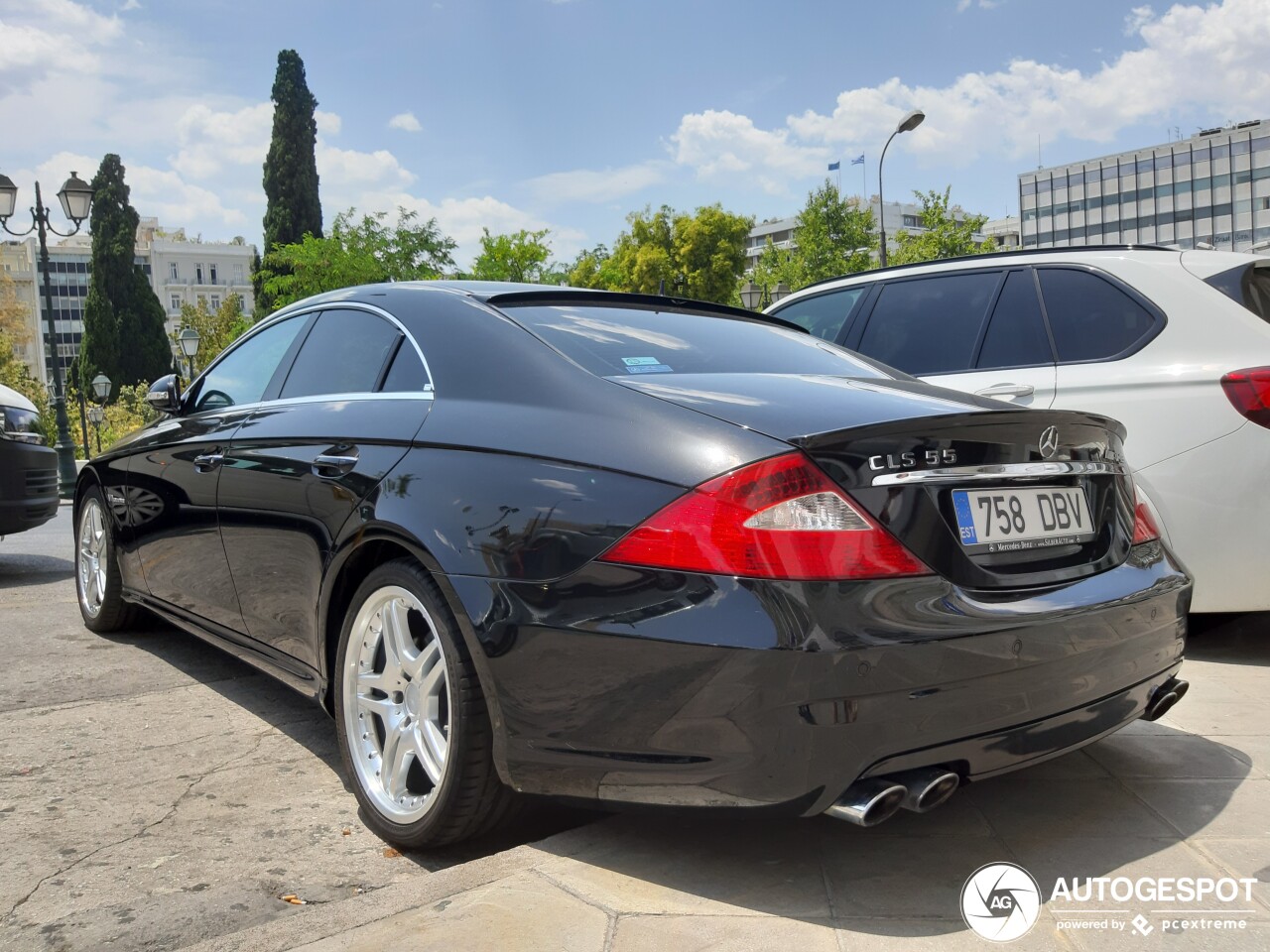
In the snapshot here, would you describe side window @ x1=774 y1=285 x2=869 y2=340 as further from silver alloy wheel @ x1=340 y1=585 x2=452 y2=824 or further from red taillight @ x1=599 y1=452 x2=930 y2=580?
red taillight @ x1=599 y1=452 x2=930 y2=580

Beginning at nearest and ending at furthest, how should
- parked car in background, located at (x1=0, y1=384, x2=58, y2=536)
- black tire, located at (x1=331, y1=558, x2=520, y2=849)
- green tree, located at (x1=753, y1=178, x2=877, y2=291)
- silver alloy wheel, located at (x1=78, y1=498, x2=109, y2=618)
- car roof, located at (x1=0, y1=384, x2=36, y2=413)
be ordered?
black tire, located at (x1=331, y1=558, x2=520, y2=849) → silver alloy wheel, located at (x1=78, y1=498, x2=109, y2=618) → parked car in background, located at (x1=0, y1=384, x2=58, y2=536) → car roof, located at (x1=0, y1=384, x2=36, y2=413) → green tree, located at (x1=753, y1=178, x2=877, y2=291)

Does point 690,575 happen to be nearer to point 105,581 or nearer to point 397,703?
point 397,703

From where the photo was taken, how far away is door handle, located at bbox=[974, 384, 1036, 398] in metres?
4.86

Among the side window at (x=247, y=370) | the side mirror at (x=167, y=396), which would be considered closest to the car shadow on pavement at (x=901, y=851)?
the side window at (x=247, y=370)

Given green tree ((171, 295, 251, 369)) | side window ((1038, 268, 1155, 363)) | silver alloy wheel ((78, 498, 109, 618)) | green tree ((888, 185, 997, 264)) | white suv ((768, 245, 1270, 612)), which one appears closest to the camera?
white suv ((768, 245, 1270, 612))

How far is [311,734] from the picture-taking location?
4.05 m

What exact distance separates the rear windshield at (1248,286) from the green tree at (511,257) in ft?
110

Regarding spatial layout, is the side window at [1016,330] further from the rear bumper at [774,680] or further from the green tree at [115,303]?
the green tree at [115,303]

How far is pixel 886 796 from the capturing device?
2.21m

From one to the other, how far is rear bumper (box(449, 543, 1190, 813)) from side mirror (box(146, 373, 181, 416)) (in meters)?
2.90

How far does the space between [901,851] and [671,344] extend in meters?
1.45

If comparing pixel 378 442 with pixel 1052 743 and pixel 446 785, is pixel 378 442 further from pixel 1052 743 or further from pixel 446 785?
pixel 1052 743

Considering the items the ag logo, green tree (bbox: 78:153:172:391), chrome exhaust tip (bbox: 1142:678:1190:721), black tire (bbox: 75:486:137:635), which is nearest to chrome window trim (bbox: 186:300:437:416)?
black tire (bbox: 75:486:137:635)

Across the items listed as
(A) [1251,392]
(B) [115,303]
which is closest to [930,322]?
(A) [1251,392]
